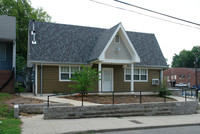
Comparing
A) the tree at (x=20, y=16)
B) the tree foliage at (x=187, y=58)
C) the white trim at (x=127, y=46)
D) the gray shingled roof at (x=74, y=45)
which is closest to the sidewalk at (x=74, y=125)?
the white trim at (x=127, y=46)

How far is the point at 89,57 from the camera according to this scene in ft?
62.8

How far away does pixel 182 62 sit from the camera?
97938 millimetres

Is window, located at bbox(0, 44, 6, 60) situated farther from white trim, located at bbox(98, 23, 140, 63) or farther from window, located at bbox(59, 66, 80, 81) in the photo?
white trim, located at bbox(98, 23, 140, 63)

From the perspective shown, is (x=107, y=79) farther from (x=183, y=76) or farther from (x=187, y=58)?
(x=187, y=58)

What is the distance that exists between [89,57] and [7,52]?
25.1ft

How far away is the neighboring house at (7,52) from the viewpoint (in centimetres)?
1733

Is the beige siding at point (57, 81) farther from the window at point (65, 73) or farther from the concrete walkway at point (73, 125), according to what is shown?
the concrete walkway at point (73, 125)

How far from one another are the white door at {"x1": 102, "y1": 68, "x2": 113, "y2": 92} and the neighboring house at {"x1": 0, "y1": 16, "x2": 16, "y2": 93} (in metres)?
7.58

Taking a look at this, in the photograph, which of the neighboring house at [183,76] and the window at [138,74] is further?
the neighboring house at [183,76]

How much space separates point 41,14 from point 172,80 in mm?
52747

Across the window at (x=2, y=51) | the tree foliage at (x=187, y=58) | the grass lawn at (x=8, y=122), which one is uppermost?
the tree foliage at (x=187, y=58)

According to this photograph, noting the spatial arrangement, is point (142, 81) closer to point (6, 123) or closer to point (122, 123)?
point (122, 123)

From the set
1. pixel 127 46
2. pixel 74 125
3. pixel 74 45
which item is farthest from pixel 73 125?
pixel 74 45

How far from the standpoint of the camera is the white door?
19.7 meters
